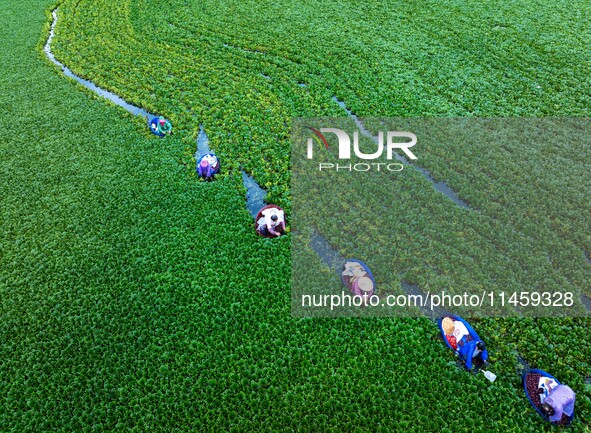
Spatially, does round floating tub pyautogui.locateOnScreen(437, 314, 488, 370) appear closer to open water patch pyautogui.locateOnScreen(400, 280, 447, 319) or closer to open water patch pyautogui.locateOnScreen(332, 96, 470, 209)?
open water patch pyautogui.locateOnScreen(400, 280, 447, 319)

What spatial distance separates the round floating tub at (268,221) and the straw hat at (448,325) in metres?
3.15

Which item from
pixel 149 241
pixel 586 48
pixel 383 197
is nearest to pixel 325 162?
pixel 383 197

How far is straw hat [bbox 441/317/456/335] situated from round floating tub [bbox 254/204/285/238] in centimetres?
315

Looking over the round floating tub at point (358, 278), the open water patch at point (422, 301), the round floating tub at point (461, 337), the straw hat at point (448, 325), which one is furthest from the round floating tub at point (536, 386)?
the round floating tub at point (358, 278)

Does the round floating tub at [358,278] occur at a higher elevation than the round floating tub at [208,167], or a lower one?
lower

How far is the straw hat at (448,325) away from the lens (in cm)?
573

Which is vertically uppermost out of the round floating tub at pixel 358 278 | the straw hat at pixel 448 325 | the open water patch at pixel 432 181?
the open water patch at pixel 432 181

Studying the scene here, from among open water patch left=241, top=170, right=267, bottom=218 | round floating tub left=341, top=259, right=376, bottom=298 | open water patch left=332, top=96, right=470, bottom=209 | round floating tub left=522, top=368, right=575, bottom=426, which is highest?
open water patch left=332, top=96, right=470, bottom=209

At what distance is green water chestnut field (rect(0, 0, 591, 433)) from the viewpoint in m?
5.41

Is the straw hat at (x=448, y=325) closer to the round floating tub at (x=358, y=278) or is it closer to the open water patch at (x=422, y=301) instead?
the open water patch at (x=422, y=301)

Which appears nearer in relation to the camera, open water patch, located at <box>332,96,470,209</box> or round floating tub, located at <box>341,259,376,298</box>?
round floating tub, located at <box>341,259,376,298</box>

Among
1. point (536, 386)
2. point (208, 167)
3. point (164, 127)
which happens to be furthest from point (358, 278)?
point (164, 127)

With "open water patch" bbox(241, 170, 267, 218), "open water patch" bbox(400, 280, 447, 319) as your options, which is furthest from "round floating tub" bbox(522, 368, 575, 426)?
"open water patch" bbox(241, 170, 267, 218)

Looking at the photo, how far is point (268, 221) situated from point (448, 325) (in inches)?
136
